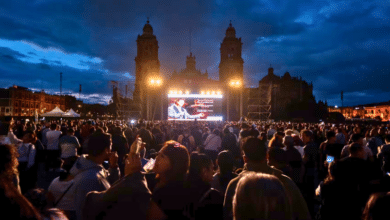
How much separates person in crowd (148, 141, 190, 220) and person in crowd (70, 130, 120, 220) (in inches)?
28.0

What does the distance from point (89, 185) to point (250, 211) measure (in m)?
1.87

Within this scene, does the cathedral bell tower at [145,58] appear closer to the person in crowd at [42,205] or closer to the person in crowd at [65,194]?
the person in crowd at [65,194]

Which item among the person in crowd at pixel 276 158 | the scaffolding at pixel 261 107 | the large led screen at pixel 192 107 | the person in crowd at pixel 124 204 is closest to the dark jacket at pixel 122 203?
the person in crowd at pixel 124 204

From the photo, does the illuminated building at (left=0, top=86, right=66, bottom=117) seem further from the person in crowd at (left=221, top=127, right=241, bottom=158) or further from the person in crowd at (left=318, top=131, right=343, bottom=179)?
the person in crowd at (left=318, top=131, right=343, bottom=179)

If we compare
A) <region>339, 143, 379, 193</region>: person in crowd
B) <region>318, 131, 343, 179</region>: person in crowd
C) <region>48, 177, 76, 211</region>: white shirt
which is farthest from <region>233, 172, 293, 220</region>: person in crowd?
<region>318, 131, 343, 179</region>: person in crowd

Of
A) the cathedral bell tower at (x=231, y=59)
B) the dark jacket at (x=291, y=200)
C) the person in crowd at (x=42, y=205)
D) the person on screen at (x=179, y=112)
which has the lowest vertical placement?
the dark jacket at (x=291, y=200)

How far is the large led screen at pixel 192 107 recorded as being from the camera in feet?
120

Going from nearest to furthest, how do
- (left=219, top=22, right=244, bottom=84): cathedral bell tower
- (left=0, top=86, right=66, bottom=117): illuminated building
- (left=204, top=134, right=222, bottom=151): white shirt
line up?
(left=204, top=134, right=222, bottom=151): white shirt, (left=219, top=22, right=244, bottom=84): cathedral bell tower, (left=0, top=86, right=66, bottom=117): illuminated building

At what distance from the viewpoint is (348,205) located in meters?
3.34

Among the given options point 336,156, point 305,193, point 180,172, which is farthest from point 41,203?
point 336,156

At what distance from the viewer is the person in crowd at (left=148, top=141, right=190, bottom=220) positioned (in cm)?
238

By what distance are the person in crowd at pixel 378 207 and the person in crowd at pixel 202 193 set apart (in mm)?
1337

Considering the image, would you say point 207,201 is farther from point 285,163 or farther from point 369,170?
point 369,170

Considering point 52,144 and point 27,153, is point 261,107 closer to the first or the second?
point 52,144
